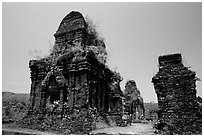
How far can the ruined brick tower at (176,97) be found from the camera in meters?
7.07

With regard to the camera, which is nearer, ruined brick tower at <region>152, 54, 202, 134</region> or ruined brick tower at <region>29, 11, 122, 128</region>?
ruined brick tower at <region>152, 54, 202, 134</region>

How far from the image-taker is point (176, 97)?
24.7ft

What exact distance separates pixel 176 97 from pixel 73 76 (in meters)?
5.28

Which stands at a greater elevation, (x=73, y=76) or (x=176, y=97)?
(x=73, y=76)

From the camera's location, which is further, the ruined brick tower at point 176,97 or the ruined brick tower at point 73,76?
the ruined brick tower at point 73,76

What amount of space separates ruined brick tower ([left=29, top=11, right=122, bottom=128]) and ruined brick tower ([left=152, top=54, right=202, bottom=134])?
3.69 meters

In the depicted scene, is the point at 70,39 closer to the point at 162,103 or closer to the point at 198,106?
the point at 162,103

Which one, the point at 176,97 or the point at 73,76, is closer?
the point at 176,97

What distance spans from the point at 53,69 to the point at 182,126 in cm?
719

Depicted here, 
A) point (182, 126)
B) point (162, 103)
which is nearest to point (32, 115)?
point (162, 103)

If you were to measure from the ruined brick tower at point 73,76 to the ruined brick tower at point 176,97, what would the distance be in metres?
3.69

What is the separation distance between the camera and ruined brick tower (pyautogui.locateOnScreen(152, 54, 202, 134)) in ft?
23.2

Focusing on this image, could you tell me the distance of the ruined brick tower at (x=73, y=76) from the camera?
10164mm

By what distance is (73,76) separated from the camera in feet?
34.3
